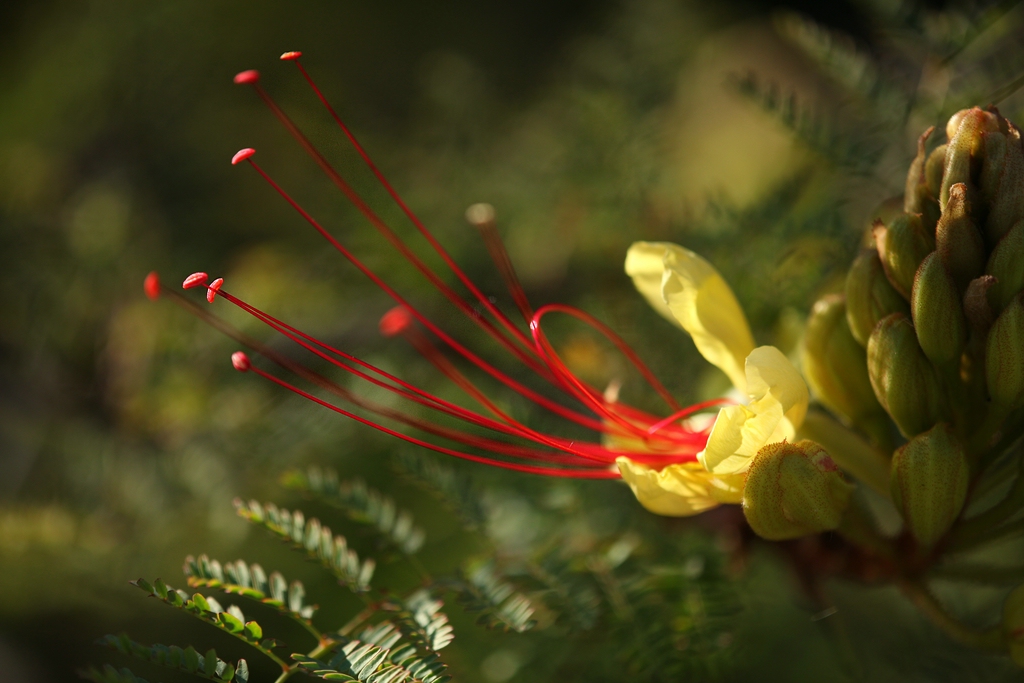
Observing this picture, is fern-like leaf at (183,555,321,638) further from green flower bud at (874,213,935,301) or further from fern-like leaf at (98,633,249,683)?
green flower bud at (874,213,935,301)

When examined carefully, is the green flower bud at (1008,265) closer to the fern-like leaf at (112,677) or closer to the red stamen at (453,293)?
the red stamen at (453,293)

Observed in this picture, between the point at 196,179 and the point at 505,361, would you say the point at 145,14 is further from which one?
the point at 505,361

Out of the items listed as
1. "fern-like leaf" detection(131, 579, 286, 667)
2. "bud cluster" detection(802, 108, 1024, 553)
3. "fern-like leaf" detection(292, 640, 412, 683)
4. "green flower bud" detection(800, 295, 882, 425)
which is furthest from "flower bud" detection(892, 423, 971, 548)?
"fern-like leaf" detection(131, 579, 286, 667)

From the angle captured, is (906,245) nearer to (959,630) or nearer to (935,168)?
(935,168)

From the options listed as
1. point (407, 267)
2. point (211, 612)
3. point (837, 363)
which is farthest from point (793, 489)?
point (407, 267)

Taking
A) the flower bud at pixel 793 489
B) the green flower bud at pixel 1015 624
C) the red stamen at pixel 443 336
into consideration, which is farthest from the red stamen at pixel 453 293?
the green flower bud at pixel 1015 624

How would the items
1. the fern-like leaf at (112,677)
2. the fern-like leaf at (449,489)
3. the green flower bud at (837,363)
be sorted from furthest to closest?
the fern-like leaf at (449,489), the green flower bud at (837,363), the fern-like leaf at (112,677)

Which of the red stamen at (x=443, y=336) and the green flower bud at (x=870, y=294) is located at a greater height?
the red stamen at (x=443, y=336)
